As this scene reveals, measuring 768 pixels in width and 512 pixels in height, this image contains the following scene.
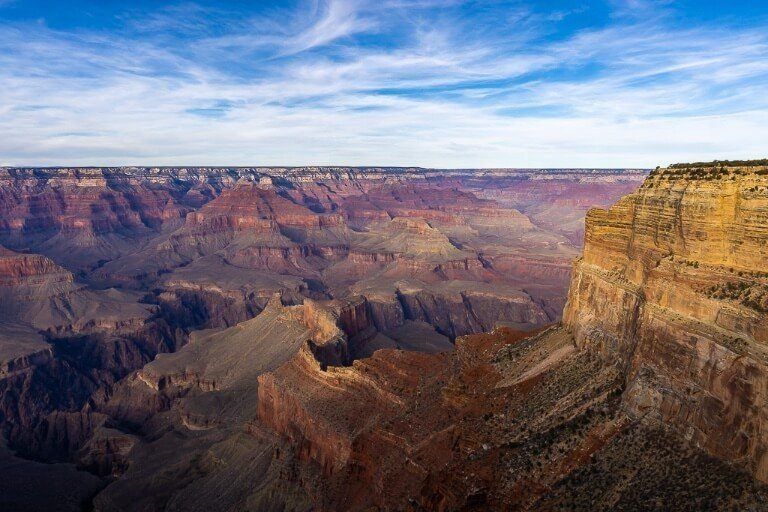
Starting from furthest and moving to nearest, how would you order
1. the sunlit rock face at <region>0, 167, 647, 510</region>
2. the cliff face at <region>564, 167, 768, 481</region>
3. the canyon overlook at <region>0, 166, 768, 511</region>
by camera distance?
the sunlit rock face at <region>0, 167, 647, 510</region>, the canyon overlook at <region>0, 166, 768, 511</region>, the cliff face at <region>564, 167, 768, 481</region>

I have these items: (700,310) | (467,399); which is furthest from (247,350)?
(700,310)

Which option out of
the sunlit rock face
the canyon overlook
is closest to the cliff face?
the canyon overlook

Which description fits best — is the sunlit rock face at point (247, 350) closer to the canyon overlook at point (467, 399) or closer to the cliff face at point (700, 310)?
the canyon overlook at point (467, 399)

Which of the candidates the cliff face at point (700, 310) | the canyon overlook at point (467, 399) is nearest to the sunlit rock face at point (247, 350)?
the canyon overlook at point (467, 399)

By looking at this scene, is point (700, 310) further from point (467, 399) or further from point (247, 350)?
point (247, 350)

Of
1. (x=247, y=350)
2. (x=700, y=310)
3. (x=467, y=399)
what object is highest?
(x=700, y=310)

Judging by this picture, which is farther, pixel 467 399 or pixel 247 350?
pixel 247 350

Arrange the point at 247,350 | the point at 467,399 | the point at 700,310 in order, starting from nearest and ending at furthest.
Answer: the point at 700,310
the point at 467,399
the point at 247,350

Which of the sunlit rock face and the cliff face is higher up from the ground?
the cliff face

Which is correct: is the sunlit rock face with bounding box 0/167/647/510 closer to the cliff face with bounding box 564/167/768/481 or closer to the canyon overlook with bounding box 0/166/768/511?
the canyon overlook with bounding box 0/166/768/511
